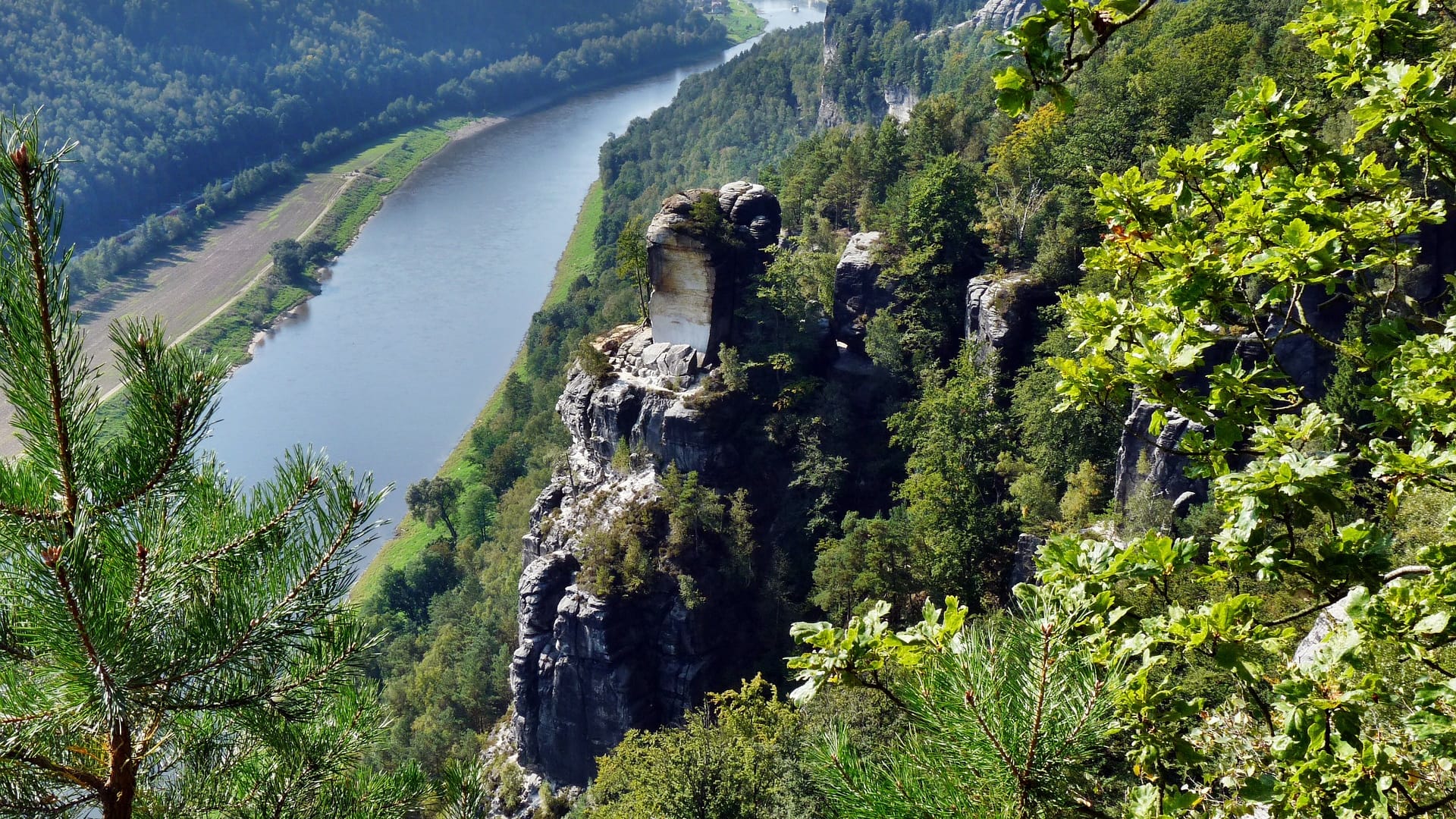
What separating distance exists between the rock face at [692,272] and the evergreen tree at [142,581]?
70.0 ft

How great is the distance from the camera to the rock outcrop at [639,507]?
24.4 m

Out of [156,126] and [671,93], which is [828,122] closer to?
[671,93]

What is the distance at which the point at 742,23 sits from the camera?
144 metres

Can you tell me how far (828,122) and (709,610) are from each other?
60.8 m

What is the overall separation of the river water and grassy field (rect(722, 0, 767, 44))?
52.7m

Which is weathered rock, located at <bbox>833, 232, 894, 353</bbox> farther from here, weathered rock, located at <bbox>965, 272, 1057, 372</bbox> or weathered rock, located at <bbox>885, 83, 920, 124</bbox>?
weathered rock, located at <bbox>885, 83, 920, 124</bbox>

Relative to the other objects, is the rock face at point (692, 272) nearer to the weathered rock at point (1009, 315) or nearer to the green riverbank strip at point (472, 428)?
the weathered rock at point (1009, 315)

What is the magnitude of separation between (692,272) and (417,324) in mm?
41822

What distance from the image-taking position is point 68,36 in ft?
322

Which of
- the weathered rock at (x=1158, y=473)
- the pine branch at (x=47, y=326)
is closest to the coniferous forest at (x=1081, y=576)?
the pine branch at (x=47, y=326)

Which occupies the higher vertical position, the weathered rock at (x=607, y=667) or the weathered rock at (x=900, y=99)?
the weathered rock at (x=900, y=99)

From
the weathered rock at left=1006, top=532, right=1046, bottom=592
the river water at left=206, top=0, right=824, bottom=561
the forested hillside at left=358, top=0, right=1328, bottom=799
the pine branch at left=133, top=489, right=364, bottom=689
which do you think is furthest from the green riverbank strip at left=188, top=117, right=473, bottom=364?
the pine branch at left=133, top=489, right=364, bottom=689

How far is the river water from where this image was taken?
168 ft

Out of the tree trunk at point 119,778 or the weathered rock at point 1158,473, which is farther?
the weathered rock at point 1158,473
